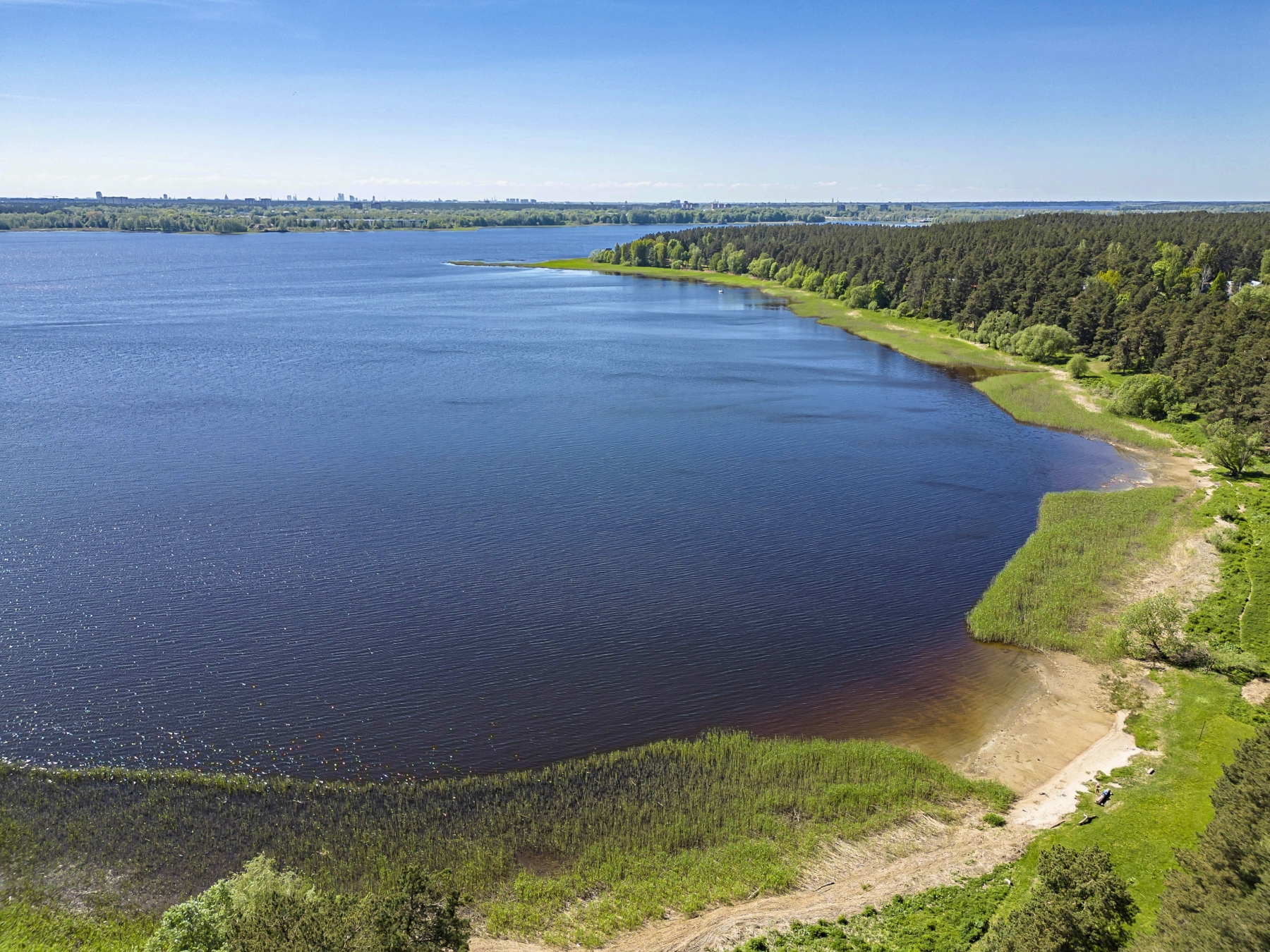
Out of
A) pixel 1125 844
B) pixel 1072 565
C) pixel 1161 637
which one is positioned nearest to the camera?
pixel 1125 844

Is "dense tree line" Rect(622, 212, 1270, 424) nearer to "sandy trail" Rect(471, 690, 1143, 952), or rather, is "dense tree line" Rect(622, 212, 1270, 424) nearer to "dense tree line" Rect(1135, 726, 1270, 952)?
"sandy trail" Rect(471, 690, 1143, 952)

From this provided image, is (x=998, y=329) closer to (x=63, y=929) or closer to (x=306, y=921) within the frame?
(x=306, y=921)

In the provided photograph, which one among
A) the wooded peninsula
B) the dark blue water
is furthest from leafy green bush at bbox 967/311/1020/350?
the wooded peninsula

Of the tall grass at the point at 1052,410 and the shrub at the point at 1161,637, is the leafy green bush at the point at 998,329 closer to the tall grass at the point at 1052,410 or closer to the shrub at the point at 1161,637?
the tall grass at the point at 1052,410

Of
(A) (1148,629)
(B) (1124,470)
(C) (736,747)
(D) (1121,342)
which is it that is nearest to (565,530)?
(C) (736,747)

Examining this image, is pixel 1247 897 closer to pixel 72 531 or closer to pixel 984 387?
pixel 72 531

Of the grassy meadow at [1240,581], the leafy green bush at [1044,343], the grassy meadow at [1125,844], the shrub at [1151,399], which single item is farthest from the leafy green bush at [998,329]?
the grassy meadow at [1125,844]

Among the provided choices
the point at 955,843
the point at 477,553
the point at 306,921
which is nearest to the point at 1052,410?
the point at 477,553
